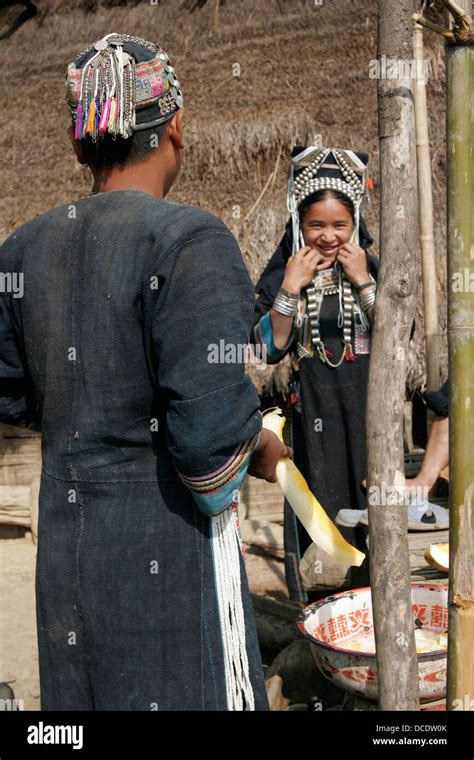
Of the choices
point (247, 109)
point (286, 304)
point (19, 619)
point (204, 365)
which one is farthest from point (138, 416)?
point (247, 109)

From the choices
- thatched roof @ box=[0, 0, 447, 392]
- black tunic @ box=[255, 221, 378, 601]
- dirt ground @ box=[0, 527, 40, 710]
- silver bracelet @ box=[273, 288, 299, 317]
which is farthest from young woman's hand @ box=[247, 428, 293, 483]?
thatched roof @ box=[0, 0, 447, 392]

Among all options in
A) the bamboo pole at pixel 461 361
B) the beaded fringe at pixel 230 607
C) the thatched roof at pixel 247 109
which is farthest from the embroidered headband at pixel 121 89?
the thatched roof at pixel 247 109

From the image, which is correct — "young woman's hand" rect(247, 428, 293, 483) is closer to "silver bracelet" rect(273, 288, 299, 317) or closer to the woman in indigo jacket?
the woman in indigo jacket

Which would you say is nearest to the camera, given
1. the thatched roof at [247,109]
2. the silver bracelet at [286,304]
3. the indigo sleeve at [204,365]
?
the indigo sleeve at [204,365]

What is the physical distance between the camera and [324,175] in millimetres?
3672

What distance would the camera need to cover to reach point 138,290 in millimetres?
1665

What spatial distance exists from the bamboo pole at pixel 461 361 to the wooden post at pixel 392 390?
0.10 meters

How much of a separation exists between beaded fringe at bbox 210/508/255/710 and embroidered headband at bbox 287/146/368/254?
2.15 m

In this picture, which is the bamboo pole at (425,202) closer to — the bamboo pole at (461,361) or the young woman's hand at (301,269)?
the young woman's hand at (301,269)

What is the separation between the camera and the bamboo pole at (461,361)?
1997mm

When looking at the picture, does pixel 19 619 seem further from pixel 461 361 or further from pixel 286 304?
pixel 461 361

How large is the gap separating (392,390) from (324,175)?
1894mm
